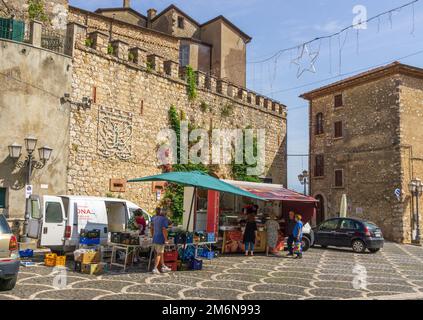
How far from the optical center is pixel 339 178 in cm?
2958

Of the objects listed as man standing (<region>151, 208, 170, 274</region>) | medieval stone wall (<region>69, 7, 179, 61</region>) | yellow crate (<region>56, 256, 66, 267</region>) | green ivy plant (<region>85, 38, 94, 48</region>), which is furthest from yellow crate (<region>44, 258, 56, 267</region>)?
medieval stone wall (<region>69, 7, 179, 61</region>)

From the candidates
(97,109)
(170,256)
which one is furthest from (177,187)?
(170,256)

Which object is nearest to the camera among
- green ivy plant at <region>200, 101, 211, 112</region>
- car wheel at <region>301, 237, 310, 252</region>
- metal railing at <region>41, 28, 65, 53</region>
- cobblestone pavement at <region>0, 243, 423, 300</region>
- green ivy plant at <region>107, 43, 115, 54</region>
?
cobblestone pavement at <region>0, 243, 423, 300</region>

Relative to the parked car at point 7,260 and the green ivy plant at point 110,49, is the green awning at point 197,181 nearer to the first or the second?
the parked car at point 7,260

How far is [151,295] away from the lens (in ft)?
24.4

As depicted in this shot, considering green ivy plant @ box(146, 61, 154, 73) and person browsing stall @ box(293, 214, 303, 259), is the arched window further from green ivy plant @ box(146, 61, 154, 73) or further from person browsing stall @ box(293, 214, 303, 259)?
person browsing stall @ box(293, 214, 303, 259)

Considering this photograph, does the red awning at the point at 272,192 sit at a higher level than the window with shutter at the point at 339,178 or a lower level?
lower

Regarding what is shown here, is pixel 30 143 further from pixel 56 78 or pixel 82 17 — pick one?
pixel 82 17

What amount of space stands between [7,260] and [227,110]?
17.4 meters

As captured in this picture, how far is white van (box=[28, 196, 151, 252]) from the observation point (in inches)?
459

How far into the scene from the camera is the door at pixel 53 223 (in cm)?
1162

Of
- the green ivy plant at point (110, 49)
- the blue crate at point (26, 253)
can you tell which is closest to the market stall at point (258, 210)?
the blue crate at point (26, 253)

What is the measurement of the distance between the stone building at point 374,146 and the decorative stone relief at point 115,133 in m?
15.5
